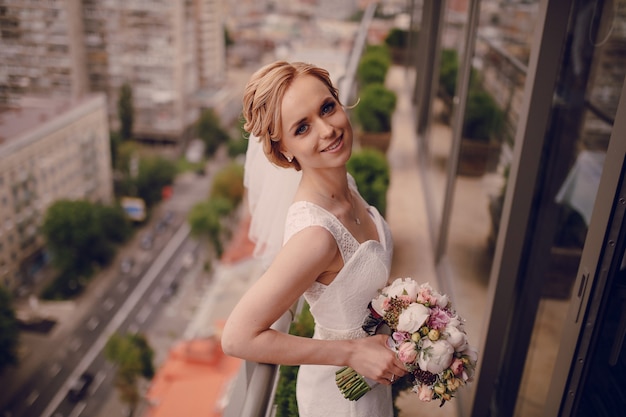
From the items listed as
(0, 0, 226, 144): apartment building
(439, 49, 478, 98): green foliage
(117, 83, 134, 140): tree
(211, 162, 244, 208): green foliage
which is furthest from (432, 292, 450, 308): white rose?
(117, 83, 134, 140): tree

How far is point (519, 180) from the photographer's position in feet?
5.08

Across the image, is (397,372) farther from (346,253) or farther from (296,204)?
(296,204)

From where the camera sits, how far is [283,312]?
2.98 feet

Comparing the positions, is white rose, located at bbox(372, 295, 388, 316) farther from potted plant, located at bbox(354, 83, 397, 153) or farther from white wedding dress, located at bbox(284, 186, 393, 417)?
potted plant, located at bbox(354, 83, 397, 153)

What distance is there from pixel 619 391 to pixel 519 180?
575 mm

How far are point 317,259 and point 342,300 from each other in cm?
15

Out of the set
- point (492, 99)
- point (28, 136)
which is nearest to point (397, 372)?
point (492, 99)

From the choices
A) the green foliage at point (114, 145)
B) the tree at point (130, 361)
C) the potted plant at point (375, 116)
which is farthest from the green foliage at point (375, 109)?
the green foliage at point (114, 145)

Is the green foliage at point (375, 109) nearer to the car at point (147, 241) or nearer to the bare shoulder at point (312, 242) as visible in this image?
the bare shoulder at point (312, 242)

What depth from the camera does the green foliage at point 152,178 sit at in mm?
29250

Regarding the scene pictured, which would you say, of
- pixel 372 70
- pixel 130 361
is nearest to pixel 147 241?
pixel 130 361

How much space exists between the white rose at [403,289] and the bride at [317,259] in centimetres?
5

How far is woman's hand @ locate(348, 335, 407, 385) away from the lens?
0.97m

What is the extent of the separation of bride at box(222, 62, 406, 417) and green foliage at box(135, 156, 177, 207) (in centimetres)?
2932
